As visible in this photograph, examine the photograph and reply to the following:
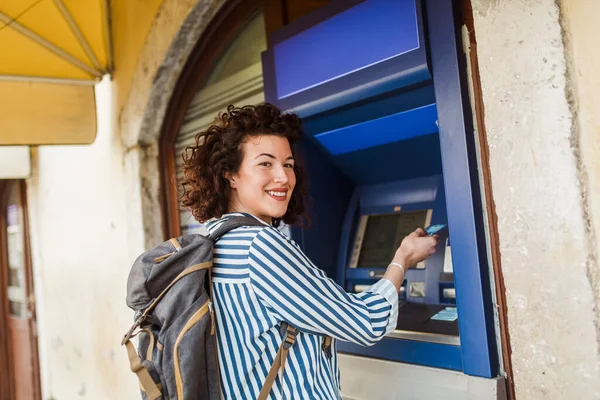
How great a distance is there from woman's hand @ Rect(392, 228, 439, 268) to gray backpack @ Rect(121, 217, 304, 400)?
43 centimetres

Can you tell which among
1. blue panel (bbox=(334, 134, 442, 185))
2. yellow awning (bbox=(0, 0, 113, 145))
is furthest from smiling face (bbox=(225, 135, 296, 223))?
yellow awning (bbox=(0, 0, 113, 145))

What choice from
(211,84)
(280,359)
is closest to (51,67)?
(211,84)

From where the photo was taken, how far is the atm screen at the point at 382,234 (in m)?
2.29

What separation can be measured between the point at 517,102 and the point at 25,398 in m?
6.79

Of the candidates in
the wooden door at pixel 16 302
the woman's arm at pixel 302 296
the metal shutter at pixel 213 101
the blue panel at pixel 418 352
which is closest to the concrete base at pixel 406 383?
the blue panel at pixel 418 352

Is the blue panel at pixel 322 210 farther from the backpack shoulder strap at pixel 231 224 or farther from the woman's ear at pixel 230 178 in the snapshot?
the backpack shoulder strap at pixel 231 224

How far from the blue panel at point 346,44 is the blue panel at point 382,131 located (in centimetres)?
21

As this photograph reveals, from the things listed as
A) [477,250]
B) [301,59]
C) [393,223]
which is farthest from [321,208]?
[477,250]

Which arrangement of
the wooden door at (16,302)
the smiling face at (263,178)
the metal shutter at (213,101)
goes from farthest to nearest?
1. the wooden door at (16,302)
2. the metal shutter at (213,101)
3. the smiling face at (263,178)

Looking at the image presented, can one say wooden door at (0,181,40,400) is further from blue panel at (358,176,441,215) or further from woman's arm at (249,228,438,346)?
woman's arm at (249,228,438,346)

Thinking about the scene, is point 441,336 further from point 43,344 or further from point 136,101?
point 43,344

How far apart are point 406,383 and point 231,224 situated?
2.98ft

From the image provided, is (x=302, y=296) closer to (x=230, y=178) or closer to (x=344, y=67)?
(x=230, y=178)

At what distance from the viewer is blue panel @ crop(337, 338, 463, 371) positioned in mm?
1941
